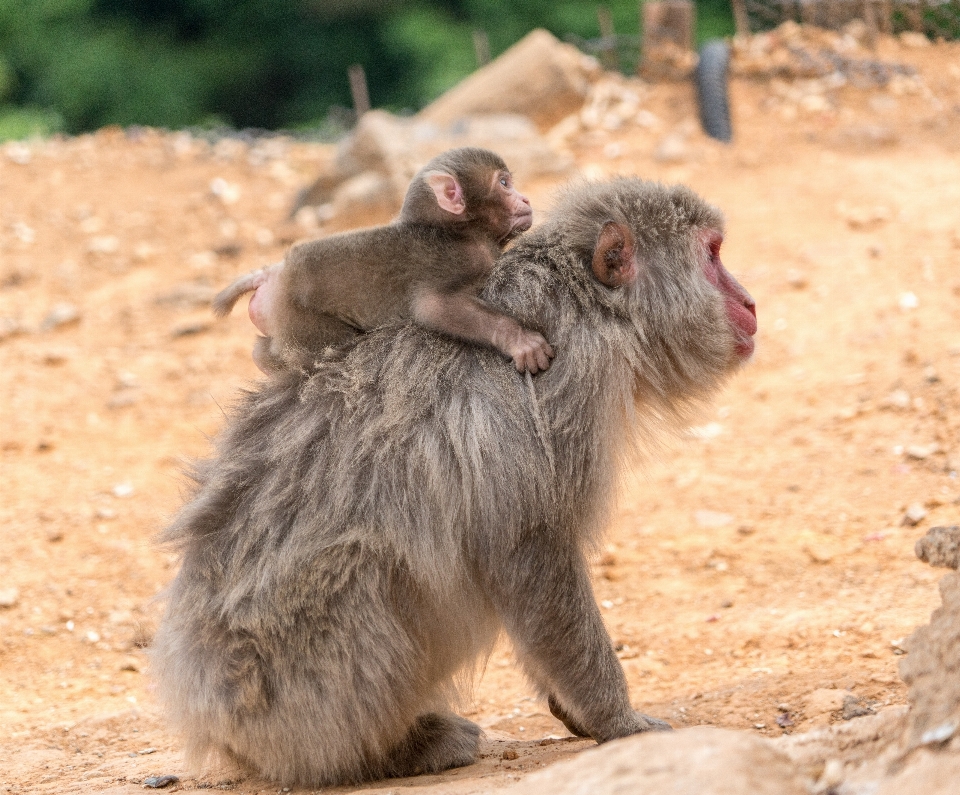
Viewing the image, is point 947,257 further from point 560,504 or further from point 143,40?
point 143,40

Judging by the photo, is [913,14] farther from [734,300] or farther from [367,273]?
[367,273]

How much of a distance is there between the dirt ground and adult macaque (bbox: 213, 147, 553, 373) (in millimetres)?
366

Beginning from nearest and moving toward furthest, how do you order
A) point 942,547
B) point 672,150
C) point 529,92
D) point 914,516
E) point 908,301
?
point 942,547, point 914,516, point 908,301, point 672,150, point 529,92

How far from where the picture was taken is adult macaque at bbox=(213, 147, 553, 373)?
328 cm

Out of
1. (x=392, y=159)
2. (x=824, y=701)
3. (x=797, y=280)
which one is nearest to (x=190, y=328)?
(x=392, y=159)

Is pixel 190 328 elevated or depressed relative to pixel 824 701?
depressed

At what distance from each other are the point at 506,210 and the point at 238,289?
0.94 metres

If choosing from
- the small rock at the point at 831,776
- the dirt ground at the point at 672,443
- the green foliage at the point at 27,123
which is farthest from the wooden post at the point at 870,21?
the green foliage at the point at 27,123

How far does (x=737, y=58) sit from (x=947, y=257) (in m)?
4.24

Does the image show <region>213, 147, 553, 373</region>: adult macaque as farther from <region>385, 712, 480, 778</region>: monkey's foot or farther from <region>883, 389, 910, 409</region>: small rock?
<region>883, 389, 910, 409</region>: small rock

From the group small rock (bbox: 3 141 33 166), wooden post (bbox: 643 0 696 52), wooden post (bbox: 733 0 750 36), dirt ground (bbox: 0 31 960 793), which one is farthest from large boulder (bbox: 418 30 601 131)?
small rock (bbox: 3 141 33 166)

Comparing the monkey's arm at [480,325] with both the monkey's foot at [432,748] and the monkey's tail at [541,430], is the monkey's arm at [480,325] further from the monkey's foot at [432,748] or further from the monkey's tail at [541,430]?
the monkey's foot at [432,748]

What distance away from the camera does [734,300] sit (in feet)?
11.4

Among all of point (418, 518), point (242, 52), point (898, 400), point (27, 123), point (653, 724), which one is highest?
point (418, 518)
